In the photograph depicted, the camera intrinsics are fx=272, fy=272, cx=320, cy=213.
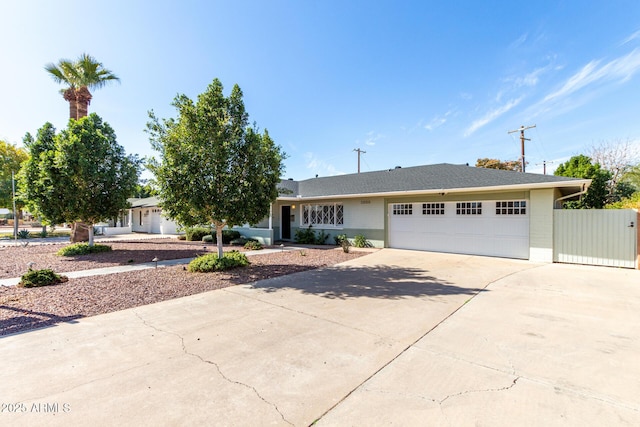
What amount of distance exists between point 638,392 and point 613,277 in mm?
7084

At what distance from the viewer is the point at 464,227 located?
11953mm

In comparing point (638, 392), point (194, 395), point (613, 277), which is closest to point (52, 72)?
point (194, 395)

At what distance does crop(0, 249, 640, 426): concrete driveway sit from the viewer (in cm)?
242

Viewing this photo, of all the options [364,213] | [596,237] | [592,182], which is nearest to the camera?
[596,237]

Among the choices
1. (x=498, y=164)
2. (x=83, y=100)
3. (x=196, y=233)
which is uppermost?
(x=83, y=100)

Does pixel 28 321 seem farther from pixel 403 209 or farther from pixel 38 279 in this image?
pixel 403 209

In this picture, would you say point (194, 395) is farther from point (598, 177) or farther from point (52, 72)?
point (598, 177)

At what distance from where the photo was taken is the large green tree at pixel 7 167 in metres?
21.1

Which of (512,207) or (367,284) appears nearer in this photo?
(367,284)

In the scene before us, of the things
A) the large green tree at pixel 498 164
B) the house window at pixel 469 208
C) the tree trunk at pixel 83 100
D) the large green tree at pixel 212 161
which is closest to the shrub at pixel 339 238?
the house window at pixel 469 208

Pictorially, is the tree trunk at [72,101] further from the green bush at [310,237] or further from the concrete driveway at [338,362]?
the concrete driveway at [338,362]

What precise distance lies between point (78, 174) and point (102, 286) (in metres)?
6.96

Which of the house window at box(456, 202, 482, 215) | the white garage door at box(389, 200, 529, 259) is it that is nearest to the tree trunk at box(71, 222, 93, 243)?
the white garage door at box(389, 200, 529, 259)

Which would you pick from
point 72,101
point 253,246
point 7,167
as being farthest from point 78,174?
point 7,167
